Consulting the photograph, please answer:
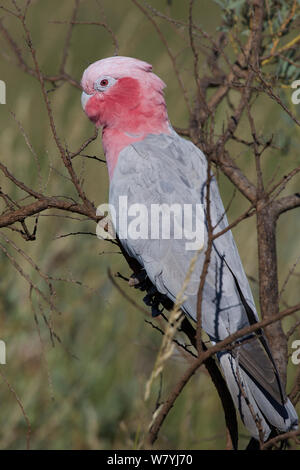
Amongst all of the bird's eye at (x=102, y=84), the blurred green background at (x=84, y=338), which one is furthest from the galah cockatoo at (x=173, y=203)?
the blurred green background at (x=84, y=338)

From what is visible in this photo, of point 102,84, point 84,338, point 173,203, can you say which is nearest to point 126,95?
point 102,84

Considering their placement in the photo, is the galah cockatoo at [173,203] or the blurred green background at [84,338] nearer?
the galah cockatoo at [173,203]

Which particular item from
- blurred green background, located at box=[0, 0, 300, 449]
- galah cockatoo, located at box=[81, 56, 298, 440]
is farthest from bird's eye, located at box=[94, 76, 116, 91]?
blurred green background, located at box=[0, 0, 300, 449]

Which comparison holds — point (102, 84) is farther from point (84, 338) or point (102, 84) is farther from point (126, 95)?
point (84, 338)

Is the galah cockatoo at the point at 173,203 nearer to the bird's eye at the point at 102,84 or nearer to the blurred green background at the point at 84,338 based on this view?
the bird's eye at the point at 102,84

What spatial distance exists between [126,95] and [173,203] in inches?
26.0

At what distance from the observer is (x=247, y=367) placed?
7.11ft

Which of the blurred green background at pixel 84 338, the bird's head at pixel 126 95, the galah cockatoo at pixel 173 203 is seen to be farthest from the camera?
the blurred green background at pixel 84 338

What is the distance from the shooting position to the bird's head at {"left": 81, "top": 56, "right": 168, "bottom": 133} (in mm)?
2848

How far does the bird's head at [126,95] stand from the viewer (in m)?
2.85

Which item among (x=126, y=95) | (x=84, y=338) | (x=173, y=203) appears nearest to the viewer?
(x=173, y=203)

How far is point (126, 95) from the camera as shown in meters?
2.89
